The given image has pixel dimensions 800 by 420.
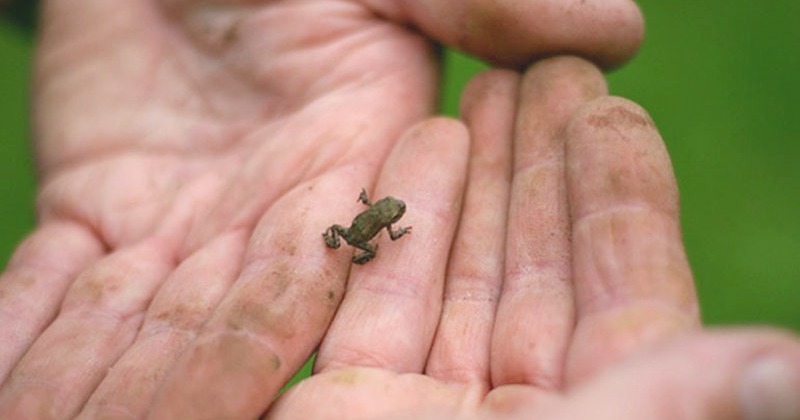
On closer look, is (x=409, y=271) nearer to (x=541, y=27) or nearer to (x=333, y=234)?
(x=333, y=234)

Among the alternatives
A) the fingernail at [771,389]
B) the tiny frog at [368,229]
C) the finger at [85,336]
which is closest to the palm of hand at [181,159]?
the finger at [85,336]

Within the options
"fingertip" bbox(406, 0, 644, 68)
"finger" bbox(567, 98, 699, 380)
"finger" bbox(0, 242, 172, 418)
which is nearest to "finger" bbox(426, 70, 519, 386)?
"fingertip" bbox(406, 0, 644, 68)

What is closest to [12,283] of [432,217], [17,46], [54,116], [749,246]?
[54,116]

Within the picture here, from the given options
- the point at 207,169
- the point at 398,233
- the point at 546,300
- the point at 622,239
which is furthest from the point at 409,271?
the point at 207,169

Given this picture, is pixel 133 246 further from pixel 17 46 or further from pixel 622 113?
pixel 17 46

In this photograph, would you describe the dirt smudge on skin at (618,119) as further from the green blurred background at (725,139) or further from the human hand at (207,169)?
the green blurred background at (725,139)

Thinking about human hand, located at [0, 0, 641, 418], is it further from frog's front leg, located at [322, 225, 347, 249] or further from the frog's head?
the frog's head

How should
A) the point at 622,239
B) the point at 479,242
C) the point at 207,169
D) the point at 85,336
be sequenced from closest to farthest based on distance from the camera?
the point at 622,239
the point at 85,336
the point at 479,242
the point at 207,169
